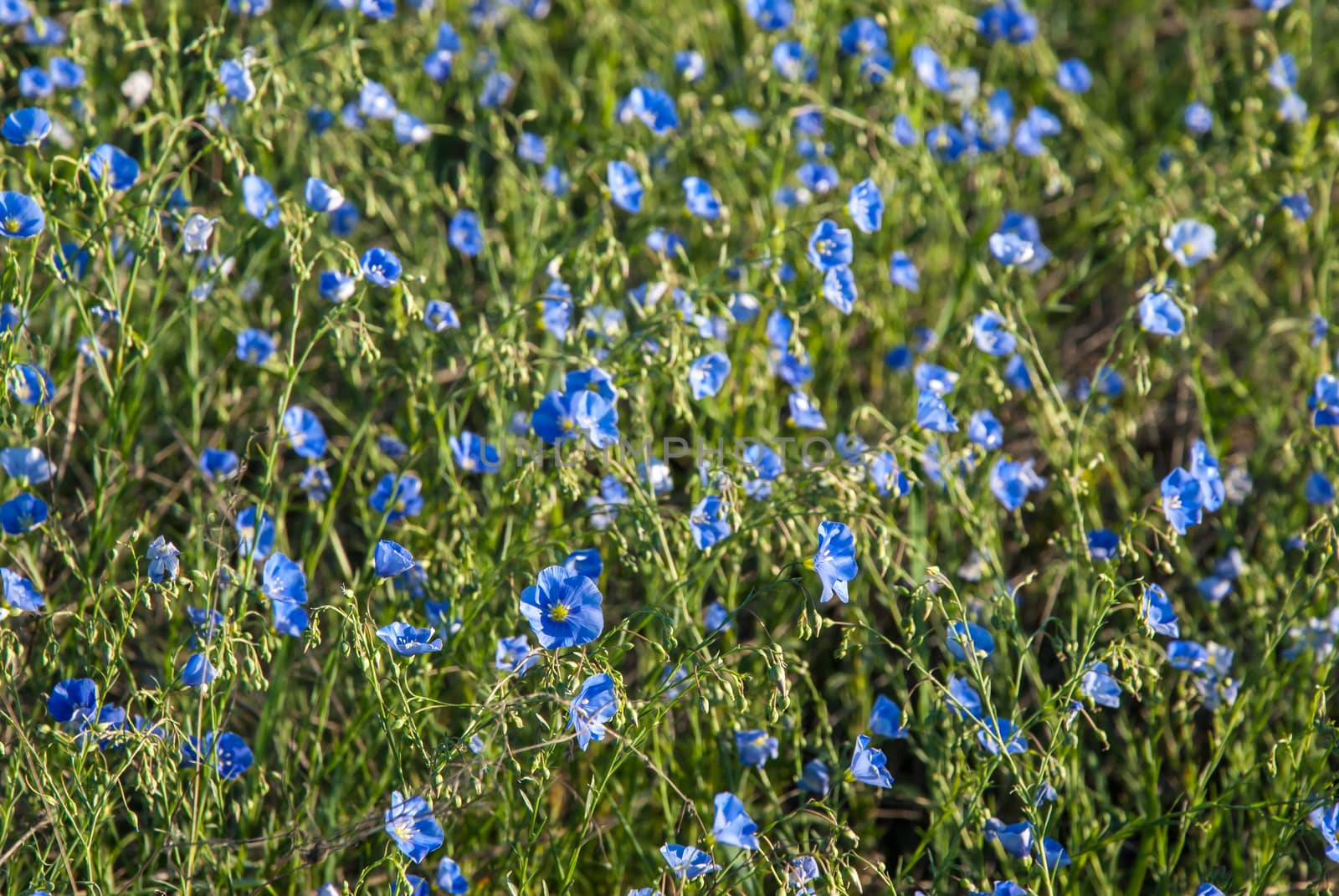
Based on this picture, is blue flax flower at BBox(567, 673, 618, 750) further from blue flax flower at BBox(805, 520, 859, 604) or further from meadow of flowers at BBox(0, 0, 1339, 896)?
blue flax flower at BBox(805, 520, 859, 604)

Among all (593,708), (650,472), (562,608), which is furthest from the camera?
(650,472)

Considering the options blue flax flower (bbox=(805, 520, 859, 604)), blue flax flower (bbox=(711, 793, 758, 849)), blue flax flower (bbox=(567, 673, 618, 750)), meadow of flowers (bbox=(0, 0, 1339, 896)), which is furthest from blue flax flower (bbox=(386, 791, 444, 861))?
blue flax flower (bbox=(805, 520, 859, 604))

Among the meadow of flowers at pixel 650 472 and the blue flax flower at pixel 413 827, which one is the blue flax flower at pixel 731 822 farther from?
the blue flax flower at pixel 413 827

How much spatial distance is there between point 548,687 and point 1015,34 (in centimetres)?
259

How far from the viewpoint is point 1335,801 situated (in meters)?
1.87

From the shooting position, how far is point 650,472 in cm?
227

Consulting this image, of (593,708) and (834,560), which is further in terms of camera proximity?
(834,560)

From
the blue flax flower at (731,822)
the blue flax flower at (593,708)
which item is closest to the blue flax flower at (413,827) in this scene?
the blue flax flower at (593,708)

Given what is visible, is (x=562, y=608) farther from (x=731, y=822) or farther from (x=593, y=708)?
(x=731, y=822)

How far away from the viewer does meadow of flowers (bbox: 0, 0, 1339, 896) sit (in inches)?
75.9

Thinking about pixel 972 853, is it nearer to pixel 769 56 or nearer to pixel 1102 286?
pixel 1102 286

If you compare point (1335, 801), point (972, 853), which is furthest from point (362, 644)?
point (1335, 801)

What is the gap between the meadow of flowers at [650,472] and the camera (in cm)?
193

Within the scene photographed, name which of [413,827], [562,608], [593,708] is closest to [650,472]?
[562,608]
